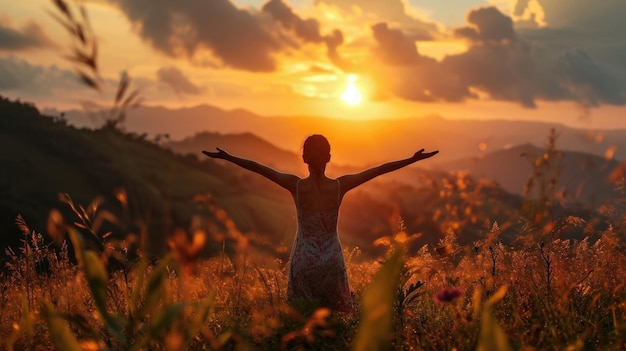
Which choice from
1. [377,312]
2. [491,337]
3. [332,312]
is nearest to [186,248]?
[377,312]

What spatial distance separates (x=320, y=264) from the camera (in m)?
5.43

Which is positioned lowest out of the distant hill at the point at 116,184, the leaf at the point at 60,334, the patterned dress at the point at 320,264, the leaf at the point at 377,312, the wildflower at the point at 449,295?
the distant hill at the point at 116,184

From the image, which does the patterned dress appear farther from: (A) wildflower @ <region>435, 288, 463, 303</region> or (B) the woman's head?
(A) wildflower @ <region>435, 288, 463, 303</region>

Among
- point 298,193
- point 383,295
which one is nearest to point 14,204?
point 298,193

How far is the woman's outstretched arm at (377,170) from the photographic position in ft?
17.9

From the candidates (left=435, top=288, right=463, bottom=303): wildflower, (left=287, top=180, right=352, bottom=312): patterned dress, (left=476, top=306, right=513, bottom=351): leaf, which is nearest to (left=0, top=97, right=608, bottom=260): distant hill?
(left=287, top=180, right=352, bottom=312): patterned dress

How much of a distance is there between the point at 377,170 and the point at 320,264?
3.33 feet

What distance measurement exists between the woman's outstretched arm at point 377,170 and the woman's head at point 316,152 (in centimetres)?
24

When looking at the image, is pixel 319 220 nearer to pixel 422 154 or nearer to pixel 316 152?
pixel 316 152

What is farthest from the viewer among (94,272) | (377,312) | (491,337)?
(94,272)

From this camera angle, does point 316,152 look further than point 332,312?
Yes

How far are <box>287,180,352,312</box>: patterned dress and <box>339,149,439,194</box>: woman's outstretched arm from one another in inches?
10.9

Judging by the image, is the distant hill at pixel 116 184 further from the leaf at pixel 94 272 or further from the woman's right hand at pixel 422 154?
the leaf at pixel 94 272

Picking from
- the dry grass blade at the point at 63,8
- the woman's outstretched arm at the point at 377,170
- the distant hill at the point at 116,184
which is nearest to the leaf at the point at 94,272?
the dry grass blade at the point at 63,8
